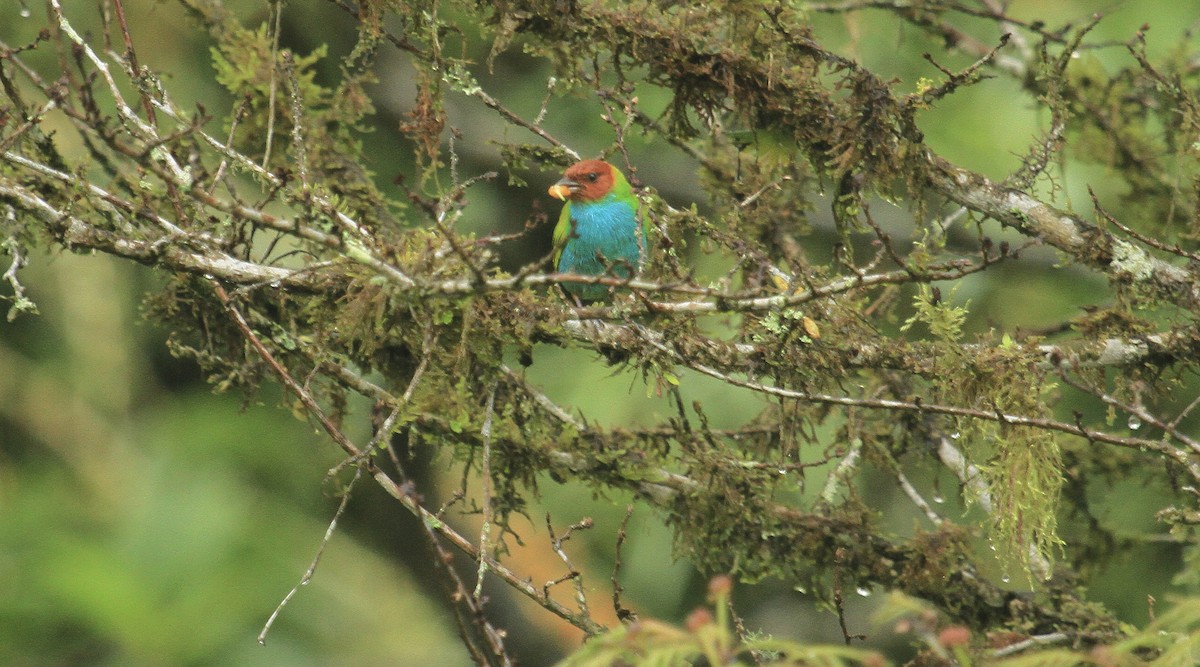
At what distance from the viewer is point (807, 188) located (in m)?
4.30

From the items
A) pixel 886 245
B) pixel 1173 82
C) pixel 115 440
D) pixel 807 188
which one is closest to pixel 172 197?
pixel 886 245

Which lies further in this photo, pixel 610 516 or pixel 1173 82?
Result: pixel 610 516

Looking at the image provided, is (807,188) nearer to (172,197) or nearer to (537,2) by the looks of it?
(537,2)

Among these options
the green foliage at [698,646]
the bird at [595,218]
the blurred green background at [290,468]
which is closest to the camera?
the green foliage at [698,646]

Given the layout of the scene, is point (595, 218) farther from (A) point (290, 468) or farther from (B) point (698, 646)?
(B) point (698, 646)

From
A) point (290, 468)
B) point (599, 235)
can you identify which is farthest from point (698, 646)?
point (290, 468)

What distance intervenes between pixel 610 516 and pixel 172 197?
4360 mm

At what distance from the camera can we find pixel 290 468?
671 cm

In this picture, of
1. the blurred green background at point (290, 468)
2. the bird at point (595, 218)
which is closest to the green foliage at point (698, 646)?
the bird at point (595, 218)

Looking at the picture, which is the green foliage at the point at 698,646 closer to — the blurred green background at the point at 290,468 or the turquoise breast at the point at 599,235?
the turquoise breast at the point at 599,235

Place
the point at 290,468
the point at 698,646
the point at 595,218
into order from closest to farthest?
the point at 698,646 < the point at 595,218 < the point at 290,468

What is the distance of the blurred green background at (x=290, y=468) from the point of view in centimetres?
486

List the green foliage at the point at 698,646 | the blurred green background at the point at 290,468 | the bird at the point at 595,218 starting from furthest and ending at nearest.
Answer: the blurred green background at the point at 290,468, the bird at the point at 595,218, the green foliage at the point at 698,646

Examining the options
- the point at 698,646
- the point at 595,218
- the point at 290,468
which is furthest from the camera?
the point at 290,468
